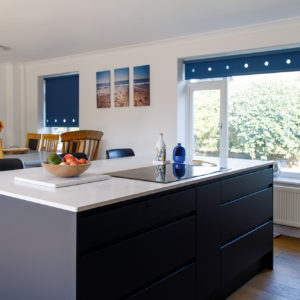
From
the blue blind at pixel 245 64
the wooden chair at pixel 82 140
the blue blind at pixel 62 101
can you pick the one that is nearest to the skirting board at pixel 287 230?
the blue blind at pixel 245 64

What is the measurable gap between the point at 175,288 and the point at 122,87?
3805 millimetres

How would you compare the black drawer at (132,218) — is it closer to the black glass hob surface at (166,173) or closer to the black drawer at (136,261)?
the black drawer at (136,261)

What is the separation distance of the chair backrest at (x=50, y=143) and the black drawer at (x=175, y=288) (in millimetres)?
3558

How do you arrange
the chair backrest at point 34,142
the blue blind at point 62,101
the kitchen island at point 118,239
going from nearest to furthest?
the kitchen island at point 118,239 → the chair backrest at point 34,142 → the blue blind at point 62,101

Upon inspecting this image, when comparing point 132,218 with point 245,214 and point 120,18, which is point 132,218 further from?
point 120,18

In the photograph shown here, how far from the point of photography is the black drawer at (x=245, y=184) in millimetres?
2342

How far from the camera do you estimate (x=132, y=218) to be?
1604 mm

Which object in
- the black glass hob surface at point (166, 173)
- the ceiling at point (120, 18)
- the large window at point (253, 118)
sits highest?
the ceiling at point (120, 18)

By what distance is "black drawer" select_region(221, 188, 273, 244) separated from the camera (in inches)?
92.3

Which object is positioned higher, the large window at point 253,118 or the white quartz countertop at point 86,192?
the large window at point 253,118

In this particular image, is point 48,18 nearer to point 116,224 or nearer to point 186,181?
point 186,181

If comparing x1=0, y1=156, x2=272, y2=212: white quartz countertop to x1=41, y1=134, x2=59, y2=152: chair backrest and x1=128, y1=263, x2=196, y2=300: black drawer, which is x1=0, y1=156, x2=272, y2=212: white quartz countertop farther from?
x1=41, y1=134, x2=59, y2=152: chair backrest

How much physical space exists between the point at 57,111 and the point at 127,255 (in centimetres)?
528

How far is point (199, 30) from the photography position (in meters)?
4.20
